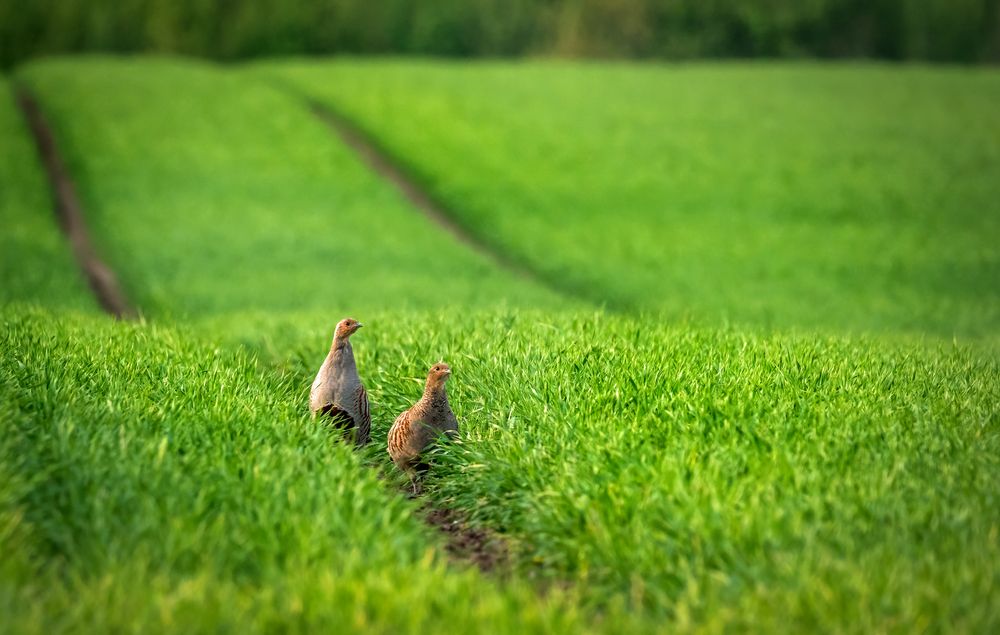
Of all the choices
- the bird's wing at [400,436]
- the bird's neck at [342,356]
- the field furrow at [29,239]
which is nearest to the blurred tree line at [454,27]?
the field furrow at [29,239]

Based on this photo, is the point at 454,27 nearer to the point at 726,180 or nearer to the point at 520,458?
the point at 726,180

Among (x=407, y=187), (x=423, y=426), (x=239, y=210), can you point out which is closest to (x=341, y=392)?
(x=423, y=426)

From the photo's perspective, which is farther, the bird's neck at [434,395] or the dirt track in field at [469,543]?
the bird's neck at [434,395]

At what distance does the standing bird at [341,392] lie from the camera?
7512mm

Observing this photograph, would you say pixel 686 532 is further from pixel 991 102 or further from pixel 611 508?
pixel 991 102

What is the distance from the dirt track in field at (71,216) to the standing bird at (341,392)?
7891 millimetres

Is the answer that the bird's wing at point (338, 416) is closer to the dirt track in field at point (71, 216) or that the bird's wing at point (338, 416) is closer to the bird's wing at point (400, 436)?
the bird's wing at point (400, 436)

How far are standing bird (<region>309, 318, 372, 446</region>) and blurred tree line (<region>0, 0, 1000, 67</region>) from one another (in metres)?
59.9

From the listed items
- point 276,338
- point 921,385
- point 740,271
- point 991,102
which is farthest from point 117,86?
point 921,385

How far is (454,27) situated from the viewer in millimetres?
66438

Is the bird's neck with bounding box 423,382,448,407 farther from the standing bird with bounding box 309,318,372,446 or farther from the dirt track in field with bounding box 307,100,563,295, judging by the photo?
the dirt track in field with bounding box 307,100,563,295

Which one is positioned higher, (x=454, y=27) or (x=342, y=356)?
(x=454, y=27)

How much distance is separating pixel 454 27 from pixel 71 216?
146ft

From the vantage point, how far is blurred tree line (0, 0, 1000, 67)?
61844mm
